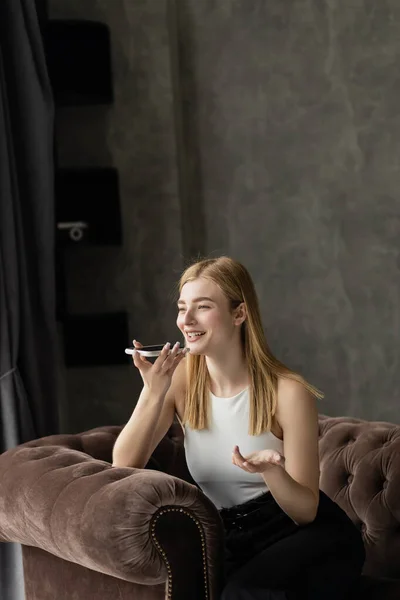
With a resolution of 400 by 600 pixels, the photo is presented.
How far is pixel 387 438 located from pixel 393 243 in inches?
45.9

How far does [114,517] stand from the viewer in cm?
176

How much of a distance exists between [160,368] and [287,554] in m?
0.50

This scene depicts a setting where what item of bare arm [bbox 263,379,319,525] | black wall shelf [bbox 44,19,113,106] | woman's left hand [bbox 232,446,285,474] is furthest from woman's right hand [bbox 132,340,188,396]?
black wall shelf [bbox 44,19,113,106]

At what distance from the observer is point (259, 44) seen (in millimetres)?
3455

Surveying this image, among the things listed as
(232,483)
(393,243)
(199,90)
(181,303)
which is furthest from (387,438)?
(199,90)

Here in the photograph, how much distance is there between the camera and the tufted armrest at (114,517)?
5.76ft

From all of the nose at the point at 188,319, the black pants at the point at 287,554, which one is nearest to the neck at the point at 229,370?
the nose at the point at 188,319

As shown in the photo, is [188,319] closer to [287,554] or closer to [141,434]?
[141,434]

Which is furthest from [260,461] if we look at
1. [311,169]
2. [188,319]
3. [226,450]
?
[311,169]

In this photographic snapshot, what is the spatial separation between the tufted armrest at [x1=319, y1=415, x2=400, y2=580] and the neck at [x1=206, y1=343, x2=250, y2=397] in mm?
452

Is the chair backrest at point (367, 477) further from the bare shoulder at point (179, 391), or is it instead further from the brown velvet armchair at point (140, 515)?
the bare shoulder at point (179, 391)

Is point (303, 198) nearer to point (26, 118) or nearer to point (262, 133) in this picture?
point (262, 133)

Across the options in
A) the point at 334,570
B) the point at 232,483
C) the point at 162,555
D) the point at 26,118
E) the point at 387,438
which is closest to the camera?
the point at 162,555

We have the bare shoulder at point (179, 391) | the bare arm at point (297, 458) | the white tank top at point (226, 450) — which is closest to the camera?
the bare arm at point (297, 458)
